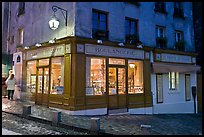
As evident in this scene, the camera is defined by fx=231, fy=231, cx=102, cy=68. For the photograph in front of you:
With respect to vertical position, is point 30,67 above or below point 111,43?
below

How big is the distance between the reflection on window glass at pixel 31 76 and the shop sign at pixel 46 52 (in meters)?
0.45

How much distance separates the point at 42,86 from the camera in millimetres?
13359

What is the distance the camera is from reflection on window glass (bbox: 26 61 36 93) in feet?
46.4

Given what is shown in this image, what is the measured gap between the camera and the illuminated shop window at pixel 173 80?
1546cm

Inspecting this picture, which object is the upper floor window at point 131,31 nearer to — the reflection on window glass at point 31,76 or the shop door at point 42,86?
the shop door at point 42,86

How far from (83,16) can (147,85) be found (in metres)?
5.69

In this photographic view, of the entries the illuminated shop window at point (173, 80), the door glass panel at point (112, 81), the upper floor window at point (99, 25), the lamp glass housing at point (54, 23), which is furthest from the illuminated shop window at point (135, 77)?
the lamp glass housing at point (54, 23)

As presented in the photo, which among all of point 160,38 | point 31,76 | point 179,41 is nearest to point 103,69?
point 31,76

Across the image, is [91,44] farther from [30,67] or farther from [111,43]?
[30,67]

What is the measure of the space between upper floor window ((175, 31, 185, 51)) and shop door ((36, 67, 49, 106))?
30.3 feet

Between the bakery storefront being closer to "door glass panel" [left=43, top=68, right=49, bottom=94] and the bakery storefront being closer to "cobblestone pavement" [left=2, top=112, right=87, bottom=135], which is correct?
"door glass panel" [left=43, top=68, right=49, bottom=94]

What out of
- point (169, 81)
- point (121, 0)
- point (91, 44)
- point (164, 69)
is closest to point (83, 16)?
point (91, 44)

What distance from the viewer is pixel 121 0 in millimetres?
13453

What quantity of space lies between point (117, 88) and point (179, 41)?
22.2 feet
